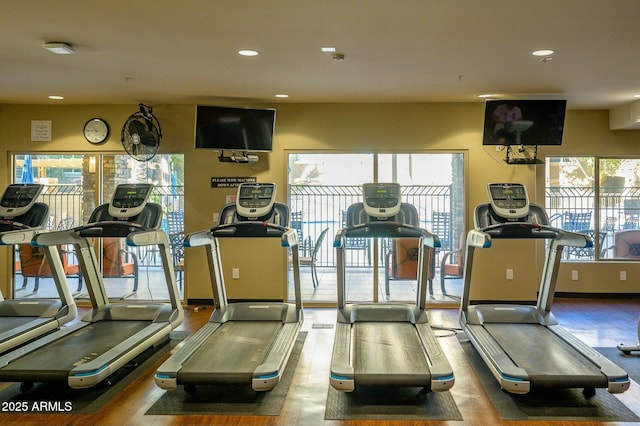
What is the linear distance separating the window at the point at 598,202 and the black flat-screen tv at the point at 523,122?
3.61 ft

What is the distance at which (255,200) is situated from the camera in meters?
4.59

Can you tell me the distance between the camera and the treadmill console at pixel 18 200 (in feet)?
15.3

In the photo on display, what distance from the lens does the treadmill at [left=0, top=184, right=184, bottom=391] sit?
3273 mm

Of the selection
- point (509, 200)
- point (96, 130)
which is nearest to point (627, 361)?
point (509, 200)

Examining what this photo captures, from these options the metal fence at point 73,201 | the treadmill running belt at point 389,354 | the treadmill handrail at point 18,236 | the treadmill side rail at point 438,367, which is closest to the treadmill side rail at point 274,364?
the treadmill running belt at point 389,354

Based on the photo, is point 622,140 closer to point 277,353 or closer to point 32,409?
point 277,353

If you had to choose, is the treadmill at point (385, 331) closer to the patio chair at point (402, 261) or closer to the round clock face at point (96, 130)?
the patio chair at point (402, 261)

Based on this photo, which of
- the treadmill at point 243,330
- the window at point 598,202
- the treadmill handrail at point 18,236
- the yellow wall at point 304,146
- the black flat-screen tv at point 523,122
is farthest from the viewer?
the window at point 598,202

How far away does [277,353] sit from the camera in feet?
11.9

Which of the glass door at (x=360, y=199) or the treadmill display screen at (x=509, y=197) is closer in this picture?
the treadmill display screen at (x=509, y=197)

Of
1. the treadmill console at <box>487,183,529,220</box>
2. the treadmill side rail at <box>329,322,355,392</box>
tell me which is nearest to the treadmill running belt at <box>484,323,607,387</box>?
the treadmill console at <box>487,183,529,220</box>

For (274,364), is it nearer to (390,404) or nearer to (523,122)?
(390,404)

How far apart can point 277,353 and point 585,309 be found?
13.8 feet

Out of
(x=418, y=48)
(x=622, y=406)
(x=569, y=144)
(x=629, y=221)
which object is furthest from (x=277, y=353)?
(x=629, y=221)
